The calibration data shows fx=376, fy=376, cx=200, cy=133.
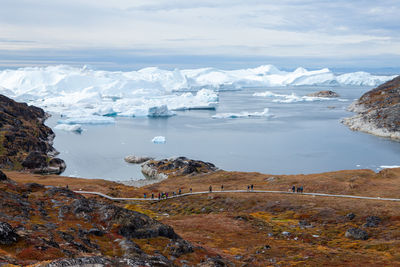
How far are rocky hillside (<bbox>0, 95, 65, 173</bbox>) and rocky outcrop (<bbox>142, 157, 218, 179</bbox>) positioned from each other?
20.7m

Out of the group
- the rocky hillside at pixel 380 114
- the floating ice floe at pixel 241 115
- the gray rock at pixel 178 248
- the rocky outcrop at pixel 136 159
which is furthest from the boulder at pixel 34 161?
the rocky hillside at pixel 380 114

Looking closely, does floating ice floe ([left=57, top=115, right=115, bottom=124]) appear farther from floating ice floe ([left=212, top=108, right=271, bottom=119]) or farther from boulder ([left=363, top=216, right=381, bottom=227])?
boulder ([left=363, top=216, right=381, bottom=227])

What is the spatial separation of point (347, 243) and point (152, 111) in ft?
489

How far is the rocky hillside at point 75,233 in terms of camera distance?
17.2 meters

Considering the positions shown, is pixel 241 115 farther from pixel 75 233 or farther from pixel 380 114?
pixel 75 233

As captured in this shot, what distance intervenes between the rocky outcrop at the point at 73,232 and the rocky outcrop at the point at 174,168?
44579 mm

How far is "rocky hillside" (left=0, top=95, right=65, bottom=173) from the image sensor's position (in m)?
82.9

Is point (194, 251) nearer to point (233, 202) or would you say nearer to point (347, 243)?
point (347, 243)

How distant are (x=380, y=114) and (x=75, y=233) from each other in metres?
136

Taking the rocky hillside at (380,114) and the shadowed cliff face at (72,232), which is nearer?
the shadowed cliff face at (72,232)

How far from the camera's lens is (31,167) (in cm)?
8200

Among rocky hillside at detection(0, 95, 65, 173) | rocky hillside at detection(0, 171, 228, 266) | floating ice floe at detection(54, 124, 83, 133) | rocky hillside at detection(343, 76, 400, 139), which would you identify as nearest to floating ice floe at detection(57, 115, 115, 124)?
floating ice floe at detection(54, 124, 83, 133)

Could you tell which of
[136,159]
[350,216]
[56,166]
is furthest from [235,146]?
[350,216]

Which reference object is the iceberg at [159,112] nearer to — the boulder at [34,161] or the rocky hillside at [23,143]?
the rocky hillside at [23,143]
